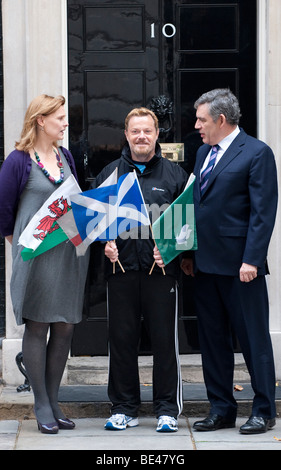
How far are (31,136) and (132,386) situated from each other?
1.73 m

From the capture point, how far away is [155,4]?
7344mm

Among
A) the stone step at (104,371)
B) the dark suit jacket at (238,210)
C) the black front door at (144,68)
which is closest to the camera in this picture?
the dark suit jacket at (238,210)

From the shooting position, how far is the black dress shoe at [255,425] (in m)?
6.03

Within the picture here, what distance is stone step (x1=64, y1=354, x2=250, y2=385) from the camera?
23.6 ft

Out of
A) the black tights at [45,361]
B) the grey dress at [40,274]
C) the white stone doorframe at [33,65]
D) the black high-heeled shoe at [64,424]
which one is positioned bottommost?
the black high-heeled shoe at [64,424]

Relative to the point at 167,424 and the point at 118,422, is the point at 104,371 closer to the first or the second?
the point at 118,422

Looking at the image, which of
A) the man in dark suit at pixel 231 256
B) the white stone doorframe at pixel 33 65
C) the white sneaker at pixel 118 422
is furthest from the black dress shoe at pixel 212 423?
the white stone doorframe at pixel 33 65

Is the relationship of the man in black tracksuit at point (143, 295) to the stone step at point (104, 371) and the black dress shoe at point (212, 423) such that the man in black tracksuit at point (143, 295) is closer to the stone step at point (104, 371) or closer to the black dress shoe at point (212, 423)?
the black dress shoe at point (212, 423)

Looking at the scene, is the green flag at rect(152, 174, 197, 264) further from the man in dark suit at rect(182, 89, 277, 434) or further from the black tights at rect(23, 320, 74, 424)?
the black tights at rect(23, 320, 74, 424)

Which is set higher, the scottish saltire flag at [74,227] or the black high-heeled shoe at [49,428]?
the scottish saltire flag at [74,227]

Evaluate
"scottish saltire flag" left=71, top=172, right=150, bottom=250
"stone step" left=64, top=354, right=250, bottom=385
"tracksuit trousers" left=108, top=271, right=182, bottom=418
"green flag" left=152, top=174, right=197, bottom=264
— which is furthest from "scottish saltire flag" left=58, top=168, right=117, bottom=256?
"stone step" left=64, top=354, right=250, bottom=385

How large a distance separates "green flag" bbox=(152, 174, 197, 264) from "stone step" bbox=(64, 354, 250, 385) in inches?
57.7

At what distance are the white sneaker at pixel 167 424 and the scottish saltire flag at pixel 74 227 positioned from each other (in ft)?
3.82

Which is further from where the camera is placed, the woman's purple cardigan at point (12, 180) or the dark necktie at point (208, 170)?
the dark necktie at point (208, 170)
